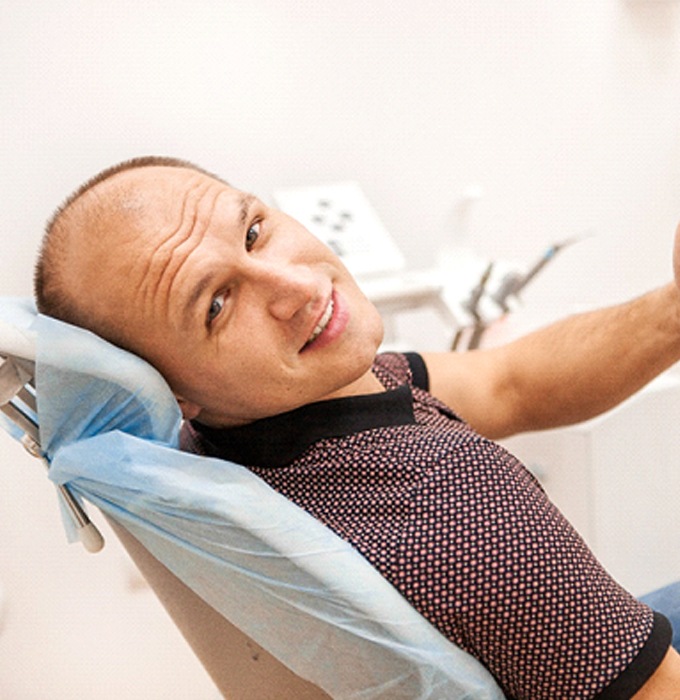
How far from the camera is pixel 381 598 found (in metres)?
0.80

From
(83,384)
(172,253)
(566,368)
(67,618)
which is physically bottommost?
(67,618)

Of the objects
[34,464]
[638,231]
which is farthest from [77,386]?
[638,231]

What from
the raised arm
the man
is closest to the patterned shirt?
the man

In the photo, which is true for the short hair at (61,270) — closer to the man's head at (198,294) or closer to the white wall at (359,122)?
the man's head at (198,294)

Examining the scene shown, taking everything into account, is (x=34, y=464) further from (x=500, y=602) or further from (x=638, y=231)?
(x=638, y=231)

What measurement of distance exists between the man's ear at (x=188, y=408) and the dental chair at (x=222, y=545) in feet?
0.33

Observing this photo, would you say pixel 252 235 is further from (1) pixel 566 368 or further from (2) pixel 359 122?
(2) pixel 359 122

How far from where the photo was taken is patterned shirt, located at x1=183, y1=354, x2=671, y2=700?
803mm

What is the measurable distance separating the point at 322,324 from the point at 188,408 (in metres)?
0.18

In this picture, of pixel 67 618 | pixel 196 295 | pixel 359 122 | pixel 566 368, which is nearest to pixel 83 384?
pixel 196 295

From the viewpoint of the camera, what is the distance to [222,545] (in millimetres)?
832

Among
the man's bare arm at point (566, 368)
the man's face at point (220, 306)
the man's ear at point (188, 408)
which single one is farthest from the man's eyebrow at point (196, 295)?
the man's bare arm at point (566, 368)

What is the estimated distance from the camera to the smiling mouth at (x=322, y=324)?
99 cm

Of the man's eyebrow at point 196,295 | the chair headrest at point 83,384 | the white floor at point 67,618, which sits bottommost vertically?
the white floor at point 67,618
